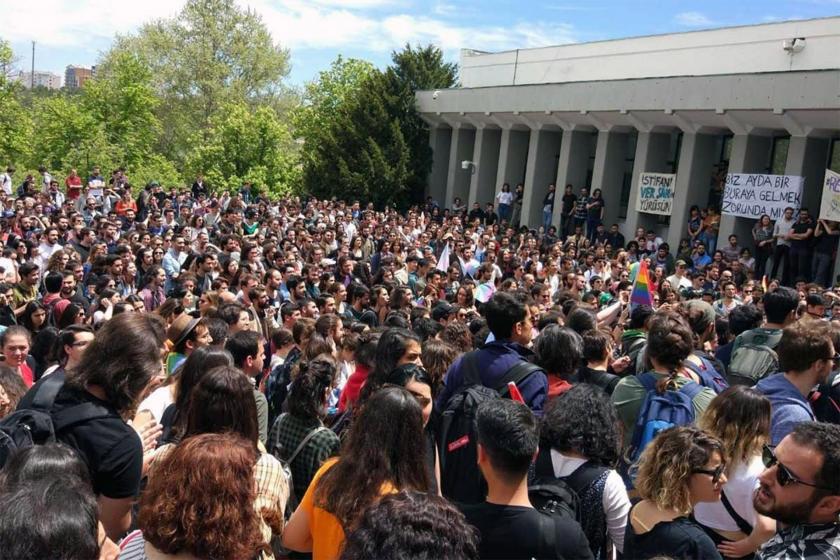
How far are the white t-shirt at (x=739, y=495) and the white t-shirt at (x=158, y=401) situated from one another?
3016 millimetres

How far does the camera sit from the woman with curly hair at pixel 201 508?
2.77m

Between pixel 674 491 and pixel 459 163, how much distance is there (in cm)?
2878

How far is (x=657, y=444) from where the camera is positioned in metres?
3.62

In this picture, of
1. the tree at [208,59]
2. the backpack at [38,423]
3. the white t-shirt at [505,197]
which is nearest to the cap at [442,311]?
the backpack at [38,423]

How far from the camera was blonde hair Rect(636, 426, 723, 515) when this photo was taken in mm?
3453

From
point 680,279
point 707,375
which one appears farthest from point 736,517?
point 680,279

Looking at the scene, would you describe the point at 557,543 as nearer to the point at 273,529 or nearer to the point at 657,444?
the point at 657,444

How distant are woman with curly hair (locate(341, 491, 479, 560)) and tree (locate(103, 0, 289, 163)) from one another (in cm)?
5517

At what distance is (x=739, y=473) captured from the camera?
3977 millimetres

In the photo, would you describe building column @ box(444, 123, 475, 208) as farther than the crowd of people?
Yes

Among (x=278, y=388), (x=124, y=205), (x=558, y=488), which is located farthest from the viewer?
(x=124, y=205)

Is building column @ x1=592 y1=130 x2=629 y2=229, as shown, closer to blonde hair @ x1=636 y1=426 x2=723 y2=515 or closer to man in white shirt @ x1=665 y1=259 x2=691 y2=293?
man in white shirt @ x1=665 y1=259 x2=691 y2=293

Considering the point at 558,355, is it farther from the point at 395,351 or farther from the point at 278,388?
the point at 278,388

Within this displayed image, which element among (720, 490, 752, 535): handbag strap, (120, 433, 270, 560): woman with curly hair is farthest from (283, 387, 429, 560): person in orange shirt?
(720, 490, 752, 535): handbag strap
